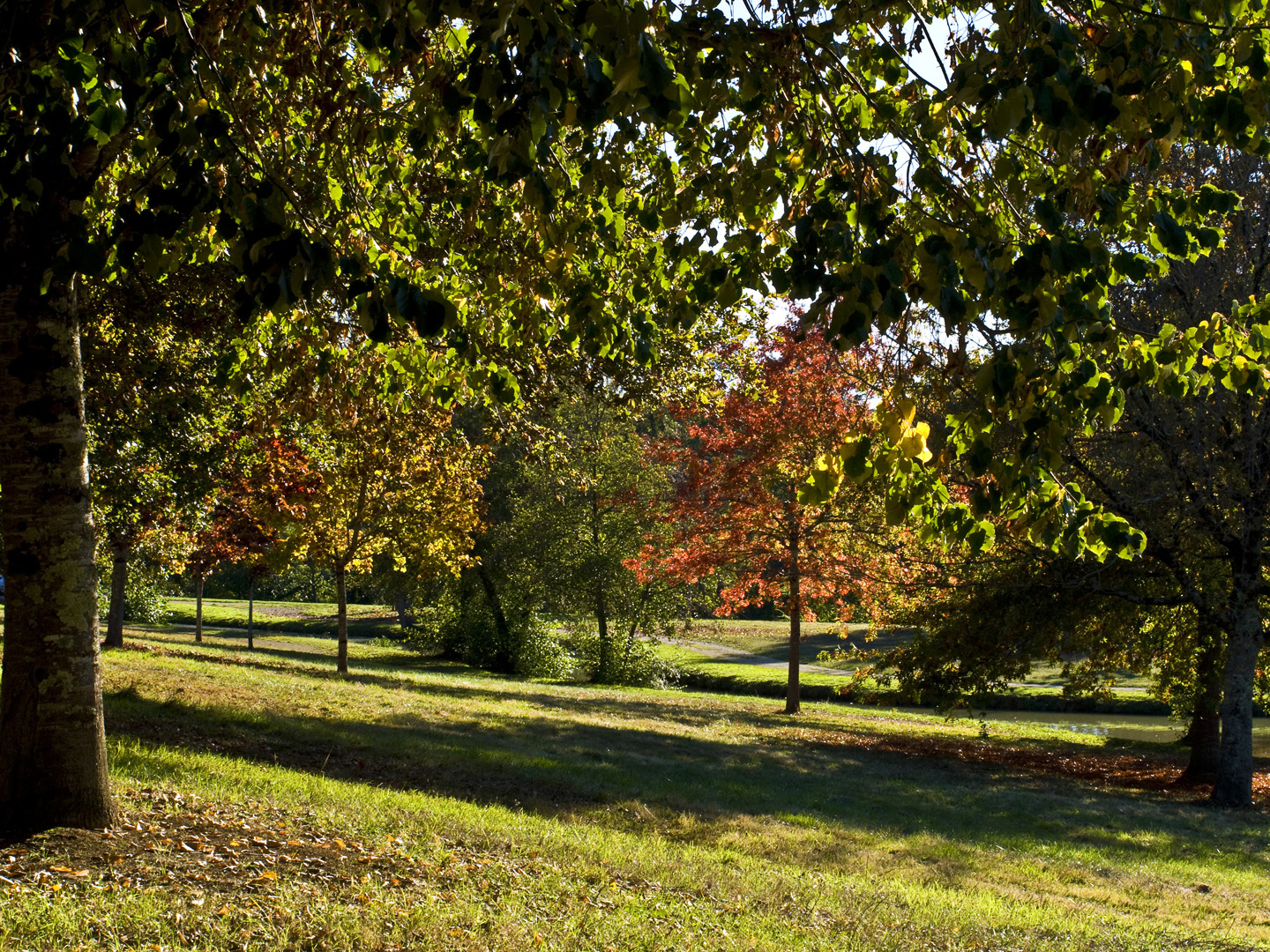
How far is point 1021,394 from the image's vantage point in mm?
3697

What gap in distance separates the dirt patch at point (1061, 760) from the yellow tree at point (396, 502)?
7.89 meters

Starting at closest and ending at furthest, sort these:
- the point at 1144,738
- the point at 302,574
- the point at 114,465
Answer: the point at 114,465 < the point at 1144,738 < the point at 302,574

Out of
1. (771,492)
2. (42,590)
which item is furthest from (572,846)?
(771,492)

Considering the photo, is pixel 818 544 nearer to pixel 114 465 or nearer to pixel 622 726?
pixel 622 726

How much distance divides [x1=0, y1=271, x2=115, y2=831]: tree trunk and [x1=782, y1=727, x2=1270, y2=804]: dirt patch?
1236 centimetres

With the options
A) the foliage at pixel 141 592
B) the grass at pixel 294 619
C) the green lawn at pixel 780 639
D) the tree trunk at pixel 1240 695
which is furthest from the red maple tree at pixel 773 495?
the grass at pixel 294 619

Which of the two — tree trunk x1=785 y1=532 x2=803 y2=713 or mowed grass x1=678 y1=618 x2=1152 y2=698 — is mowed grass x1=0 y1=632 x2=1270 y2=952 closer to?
tree trunk x1=785 y1=532 x2=803 y2=713

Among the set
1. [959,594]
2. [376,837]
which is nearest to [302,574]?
[959,594]

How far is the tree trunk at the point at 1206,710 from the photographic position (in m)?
14.3

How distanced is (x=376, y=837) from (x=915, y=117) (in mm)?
5008

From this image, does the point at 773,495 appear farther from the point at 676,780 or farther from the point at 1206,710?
the point at 676,780

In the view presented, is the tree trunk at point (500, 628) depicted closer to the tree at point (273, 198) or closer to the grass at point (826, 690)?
the grass at point (826, 690)

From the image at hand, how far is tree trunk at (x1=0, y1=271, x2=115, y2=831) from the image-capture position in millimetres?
4965

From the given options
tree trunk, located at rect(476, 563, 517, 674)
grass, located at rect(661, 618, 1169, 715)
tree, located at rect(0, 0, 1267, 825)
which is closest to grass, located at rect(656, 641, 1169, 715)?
grass, located at rect(661, 618, 1169, 715)
